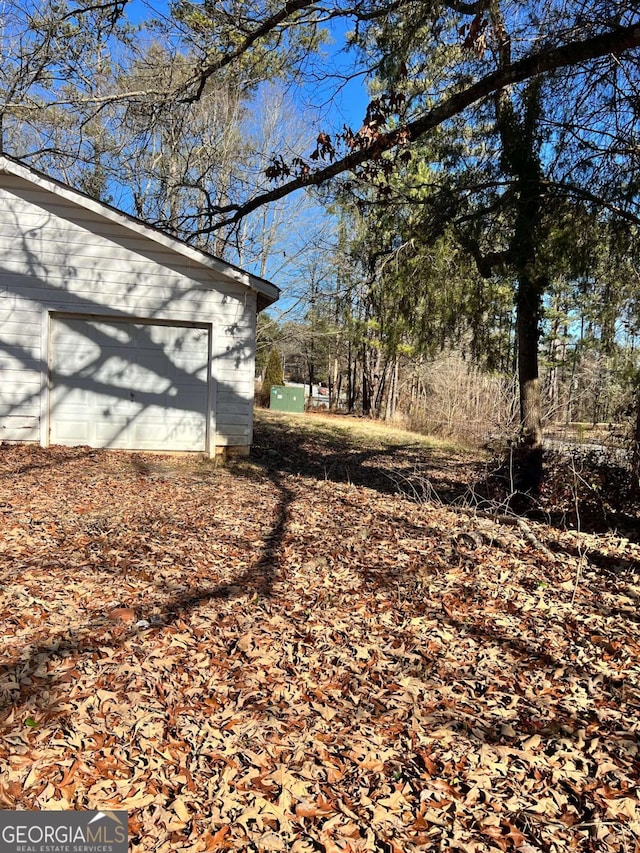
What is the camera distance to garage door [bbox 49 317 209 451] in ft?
29.0

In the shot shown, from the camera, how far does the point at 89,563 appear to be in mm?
4344

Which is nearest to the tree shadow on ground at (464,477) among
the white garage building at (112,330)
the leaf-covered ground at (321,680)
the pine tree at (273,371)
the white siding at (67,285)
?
the leaf-covered ground at (321,680)

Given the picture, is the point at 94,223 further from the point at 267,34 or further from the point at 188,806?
the point at 188,806

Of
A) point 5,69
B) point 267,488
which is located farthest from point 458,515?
point 5,69

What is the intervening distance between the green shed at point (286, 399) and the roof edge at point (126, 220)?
552 inches

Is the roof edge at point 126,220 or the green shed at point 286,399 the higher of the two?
the roof edge at point 126,220

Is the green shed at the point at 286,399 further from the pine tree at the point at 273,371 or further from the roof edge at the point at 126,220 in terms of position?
the roof edge at the point at 126,220

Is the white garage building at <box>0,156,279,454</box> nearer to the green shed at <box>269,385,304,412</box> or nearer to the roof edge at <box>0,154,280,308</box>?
the roof edge at <box>0,154,280,308</box>

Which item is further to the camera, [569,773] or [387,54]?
[387,54]

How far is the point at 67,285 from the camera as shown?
864cm

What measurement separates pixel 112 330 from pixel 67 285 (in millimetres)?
927

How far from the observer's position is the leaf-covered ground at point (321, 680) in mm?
2180

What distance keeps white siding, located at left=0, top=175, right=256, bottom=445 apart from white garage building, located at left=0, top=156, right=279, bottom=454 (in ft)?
0.05

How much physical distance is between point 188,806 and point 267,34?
23.2ft
